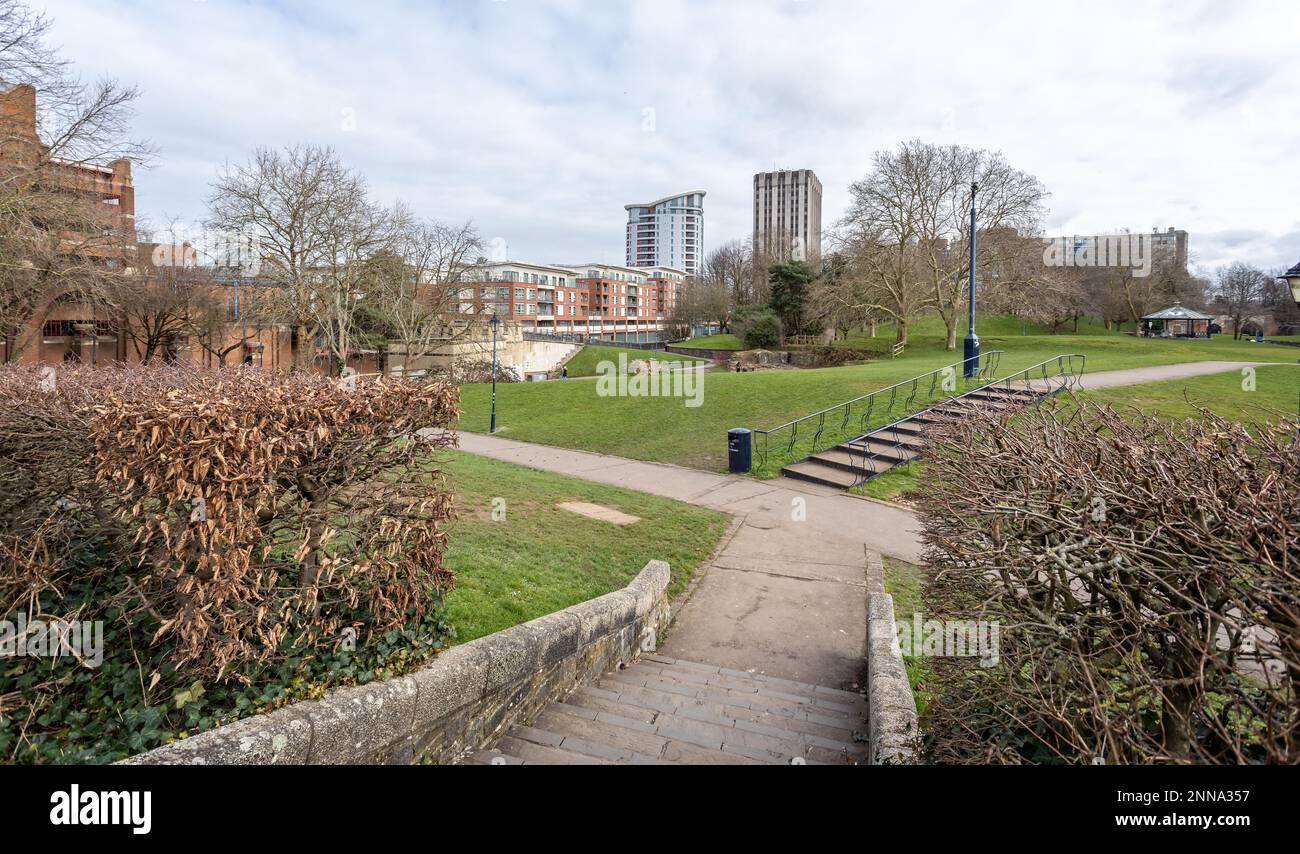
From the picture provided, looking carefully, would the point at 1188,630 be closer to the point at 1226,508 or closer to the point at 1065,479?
the point at 1226,508

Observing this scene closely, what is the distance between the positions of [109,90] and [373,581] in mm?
22572

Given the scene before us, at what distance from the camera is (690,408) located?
20.5 meters

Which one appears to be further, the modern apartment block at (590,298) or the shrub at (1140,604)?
the modern apartment block at (590,298)

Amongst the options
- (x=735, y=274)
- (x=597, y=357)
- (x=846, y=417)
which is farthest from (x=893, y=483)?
(x=735, y=274)

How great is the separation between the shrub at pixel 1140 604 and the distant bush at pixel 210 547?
3.10 m

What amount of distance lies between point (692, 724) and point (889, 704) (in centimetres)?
129

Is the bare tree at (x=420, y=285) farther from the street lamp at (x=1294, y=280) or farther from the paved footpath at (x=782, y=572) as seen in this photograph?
the street lamp at (x=1294, y=280)

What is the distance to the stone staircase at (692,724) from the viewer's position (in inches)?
152

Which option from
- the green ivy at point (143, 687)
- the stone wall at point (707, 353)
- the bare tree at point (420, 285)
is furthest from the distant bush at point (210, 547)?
the stone wall at point (707, 353)

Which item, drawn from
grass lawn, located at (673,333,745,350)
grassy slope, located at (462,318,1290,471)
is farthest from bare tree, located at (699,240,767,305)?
grassy slope, located at (462,318,1290,471)
